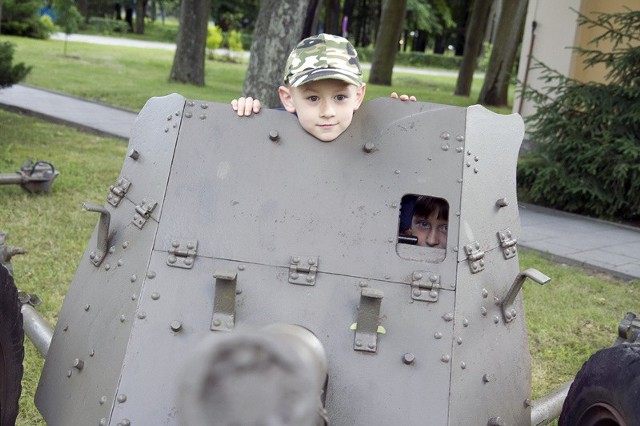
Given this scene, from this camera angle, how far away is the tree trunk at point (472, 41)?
19.4 metres

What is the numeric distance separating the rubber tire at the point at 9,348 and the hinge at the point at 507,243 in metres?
1.57

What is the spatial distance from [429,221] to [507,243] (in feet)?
0.86

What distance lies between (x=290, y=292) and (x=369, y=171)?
46 centimetres

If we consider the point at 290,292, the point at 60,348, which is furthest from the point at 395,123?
the point at 60,348

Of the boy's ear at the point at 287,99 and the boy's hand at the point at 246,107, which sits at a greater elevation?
the boy's ear at the point at 287,99

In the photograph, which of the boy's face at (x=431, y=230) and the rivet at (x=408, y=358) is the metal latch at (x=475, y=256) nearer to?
the boy's face at (x=431, y=230)

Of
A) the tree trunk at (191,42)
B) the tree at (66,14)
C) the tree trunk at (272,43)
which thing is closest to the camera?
the tree trunk at (272,43)

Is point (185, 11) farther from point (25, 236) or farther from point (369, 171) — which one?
point (369, 171)

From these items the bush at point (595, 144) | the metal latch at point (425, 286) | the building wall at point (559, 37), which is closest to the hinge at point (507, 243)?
the metal latch at point (425, 286)

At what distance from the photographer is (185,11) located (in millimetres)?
16094

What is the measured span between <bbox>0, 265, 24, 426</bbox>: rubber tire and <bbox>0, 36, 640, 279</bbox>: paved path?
15.9 feet

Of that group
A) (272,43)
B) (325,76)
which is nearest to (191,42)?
(272,43)

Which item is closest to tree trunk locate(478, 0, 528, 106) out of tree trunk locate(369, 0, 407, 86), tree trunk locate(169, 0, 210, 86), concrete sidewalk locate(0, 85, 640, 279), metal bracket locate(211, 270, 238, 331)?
tree trunk locate(369, 0, 407, 86)

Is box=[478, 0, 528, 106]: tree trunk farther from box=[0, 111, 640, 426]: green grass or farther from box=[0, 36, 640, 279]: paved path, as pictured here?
box=[0, 111, 640, 426]: green grass
